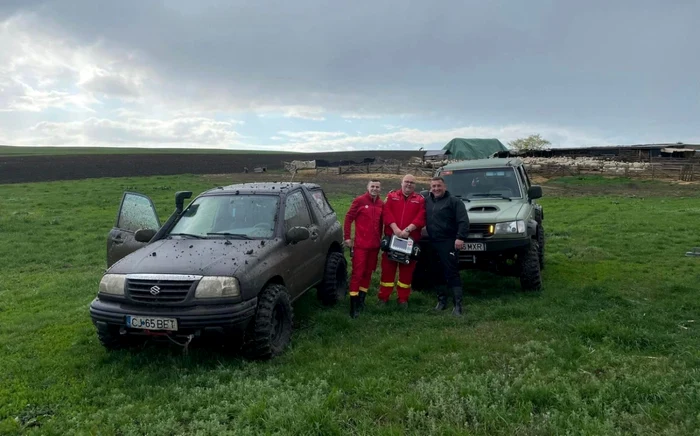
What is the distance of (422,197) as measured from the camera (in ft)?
23.1

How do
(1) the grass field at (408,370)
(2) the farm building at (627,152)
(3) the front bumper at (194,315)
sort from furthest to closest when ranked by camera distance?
(2) the farm building at (627,152), (3) the front bumper at (194,315), (1) the grass field at (408,370)

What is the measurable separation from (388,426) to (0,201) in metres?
22.8

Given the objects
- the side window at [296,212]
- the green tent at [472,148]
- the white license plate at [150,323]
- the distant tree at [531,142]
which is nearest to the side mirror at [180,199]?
the side window at [296,212]

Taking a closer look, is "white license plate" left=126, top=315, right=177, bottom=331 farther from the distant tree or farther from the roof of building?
the distant tree

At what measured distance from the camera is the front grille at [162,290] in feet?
15.3

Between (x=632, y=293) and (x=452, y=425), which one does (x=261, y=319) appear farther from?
(x=632, y=293)

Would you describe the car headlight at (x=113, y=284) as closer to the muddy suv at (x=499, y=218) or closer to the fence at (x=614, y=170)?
the muddy suv at (x=499, y=218)

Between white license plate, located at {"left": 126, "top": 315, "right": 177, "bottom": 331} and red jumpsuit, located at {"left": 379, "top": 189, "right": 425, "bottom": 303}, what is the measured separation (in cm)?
320

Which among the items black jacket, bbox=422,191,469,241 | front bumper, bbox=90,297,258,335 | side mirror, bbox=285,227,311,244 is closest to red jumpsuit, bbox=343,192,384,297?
black jacket, bbox=422,191,469,241

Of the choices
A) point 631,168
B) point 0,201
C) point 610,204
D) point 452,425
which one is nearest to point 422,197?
point 452,425

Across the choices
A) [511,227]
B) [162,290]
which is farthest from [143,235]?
[511,227]

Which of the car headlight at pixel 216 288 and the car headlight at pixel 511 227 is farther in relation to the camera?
the car headlight at pixel 511 227

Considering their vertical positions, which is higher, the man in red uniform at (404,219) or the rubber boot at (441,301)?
the man in red uniform at (404,219)

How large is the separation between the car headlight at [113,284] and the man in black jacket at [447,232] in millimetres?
3819
